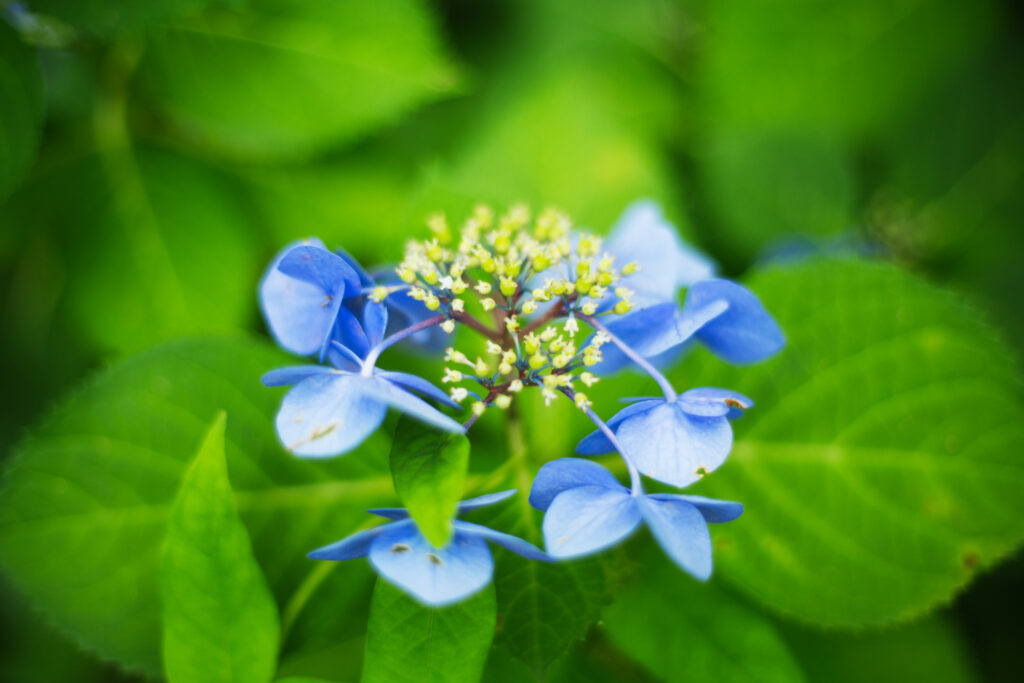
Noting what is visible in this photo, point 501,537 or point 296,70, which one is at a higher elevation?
point 296,70

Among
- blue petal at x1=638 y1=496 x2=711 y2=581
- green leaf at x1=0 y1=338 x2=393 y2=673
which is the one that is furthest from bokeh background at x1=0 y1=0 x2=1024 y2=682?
blue petal at x1=638 y1=496 x2=711 y2=581

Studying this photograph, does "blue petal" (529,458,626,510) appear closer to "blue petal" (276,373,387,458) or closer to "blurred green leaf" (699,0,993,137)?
"blue petal" (276,373,387,458)

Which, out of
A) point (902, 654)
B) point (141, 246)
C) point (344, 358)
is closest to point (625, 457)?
point (344, 358)

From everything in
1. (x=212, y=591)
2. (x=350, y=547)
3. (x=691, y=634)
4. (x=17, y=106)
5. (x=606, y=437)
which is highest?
(x=17, y=106)

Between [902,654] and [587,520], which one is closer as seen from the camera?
[587,520]

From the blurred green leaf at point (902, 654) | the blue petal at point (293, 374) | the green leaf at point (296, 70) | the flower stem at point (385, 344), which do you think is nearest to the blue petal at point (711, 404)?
the flower stem at point (385, 344)

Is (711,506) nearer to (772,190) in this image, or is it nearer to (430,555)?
(430,555)

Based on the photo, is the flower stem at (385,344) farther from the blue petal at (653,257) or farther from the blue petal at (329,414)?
the blue petal at (653,257)
